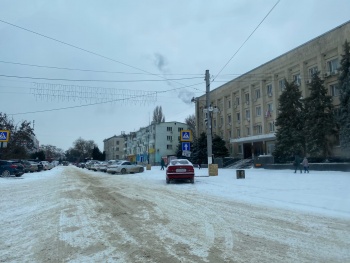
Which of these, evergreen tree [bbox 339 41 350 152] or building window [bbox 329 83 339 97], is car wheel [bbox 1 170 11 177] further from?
building window [bbox 329 83 339 97]

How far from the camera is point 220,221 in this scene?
25.1 ft

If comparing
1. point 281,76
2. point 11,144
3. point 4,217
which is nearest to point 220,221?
point 4,217

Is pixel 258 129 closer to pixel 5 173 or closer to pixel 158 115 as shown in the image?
pixel 5 173

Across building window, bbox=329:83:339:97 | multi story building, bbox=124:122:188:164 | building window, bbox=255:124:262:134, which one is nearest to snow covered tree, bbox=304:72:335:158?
building window, bbox=329:83:339:97

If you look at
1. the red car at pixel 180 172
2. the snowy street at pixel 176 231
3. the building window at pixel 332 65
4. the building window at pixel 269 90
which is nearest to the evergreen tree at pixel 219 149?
the building window at pixel 269 90

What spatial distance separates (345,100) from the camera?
28.0 meters

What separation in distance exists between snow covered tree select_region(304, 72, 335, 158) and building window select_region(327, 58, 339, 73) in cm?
369

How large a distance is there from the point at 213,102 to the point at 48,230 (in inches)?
2146

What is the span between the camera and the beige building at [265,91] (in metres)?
33.5

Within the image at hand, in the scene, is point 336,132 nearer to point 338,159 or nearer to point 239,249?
point 338,159

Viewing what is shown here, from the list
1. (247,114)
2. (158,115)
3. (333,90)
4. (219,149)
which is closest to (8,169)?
(219,149)

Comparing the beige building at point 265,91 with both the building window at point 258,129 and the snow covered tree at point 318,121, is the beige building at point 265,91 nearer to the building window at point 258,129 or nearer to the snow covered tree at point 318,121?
the building window at point 258,129

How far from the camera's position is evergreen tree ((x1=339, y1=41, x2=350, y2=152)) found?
27398mm

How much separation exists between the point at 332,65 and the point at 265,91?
12.0 meters
